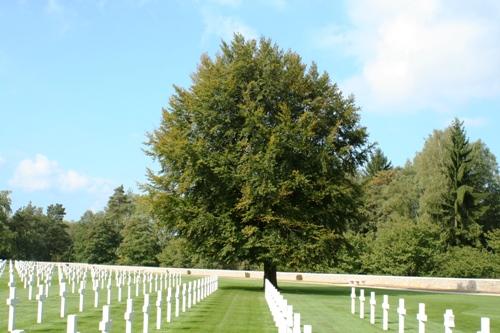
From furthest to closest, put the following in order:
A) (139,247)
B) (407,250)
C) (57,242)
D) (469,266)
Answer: (57,242)
(139,247)
(407,250)
(469,266)

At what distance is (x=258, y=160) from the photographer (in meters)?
32.3

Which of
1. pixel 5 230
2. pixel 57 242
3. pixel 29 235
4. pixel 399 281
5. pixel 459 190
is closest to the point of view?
pixel 399 281

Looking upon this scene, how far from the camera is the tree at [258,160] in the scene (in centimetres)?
3297

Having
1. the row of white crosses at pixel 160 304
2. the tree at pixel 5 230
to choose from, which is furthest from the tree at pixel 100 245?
the row of white crosses at pixel 160 304

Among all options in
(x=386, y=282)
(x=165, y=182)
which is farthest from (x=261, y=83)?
(x=386, y=282)

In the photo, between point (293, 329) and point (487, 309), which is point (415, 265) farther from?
point (293, 329)

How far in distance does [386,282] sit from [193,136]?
21816mm

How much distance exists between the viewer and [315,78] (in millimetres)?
36375

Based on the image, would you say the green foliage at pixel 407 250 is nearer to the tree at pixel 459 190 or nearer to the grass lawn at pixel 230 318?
the tree at pixel 459 190

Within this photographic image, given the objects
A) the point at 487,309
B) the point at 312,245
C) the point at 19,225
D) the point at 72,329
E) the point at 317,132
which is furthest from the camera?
the point at 19,225

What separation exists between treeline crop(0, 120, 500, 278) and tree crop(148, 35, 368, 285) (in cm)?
161

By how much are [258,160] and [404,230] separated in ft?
80.5

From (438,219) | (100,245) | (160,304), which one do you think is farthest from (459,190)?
(160,304)

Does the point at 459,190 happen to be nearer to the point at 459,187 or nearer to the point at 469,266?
the point at 459,187
